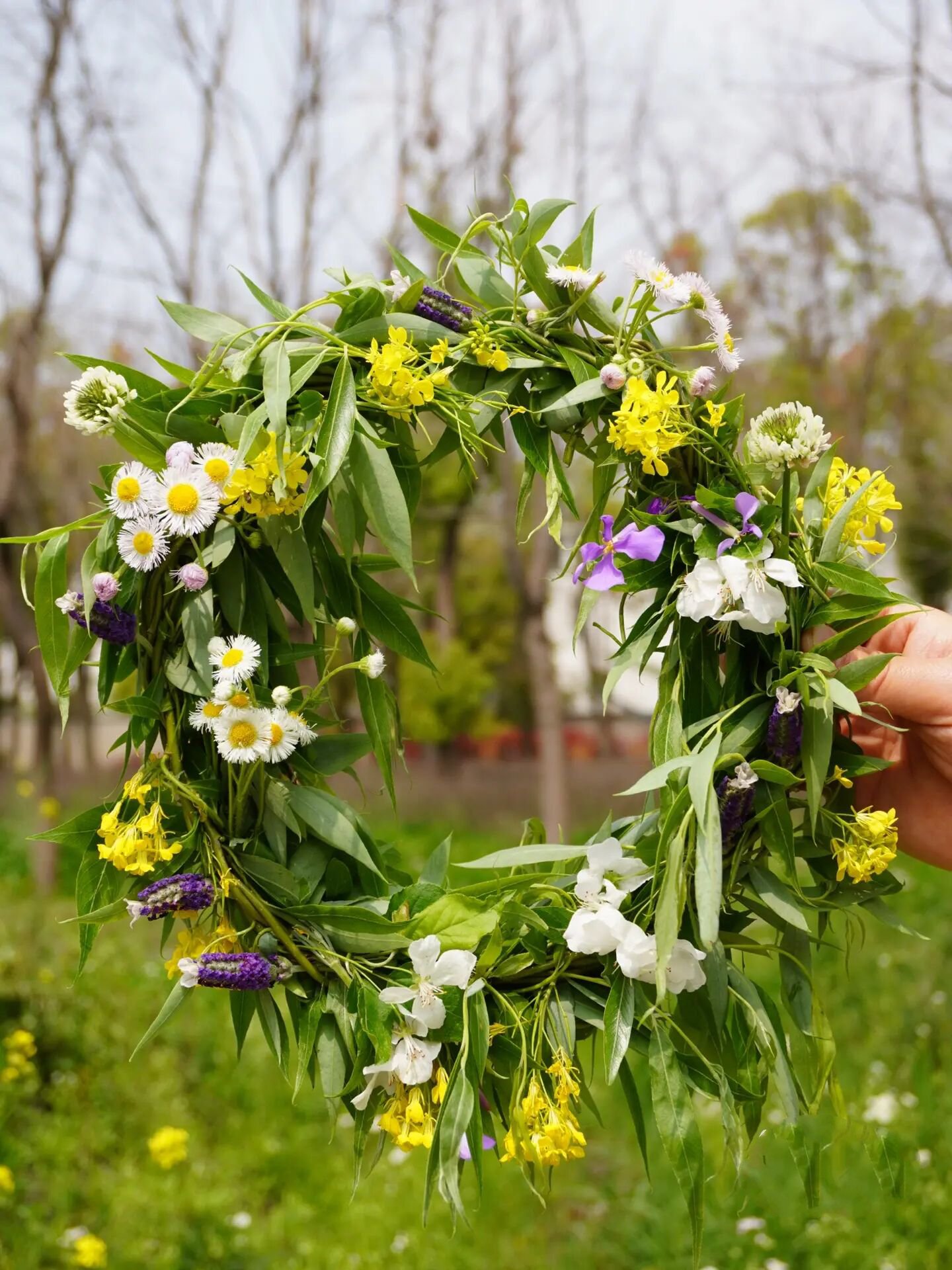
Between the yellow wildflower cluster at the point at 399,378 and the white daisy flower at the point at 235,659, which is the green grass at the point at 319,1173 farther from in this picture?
the yellow wildflower cluster at the point at 399,378

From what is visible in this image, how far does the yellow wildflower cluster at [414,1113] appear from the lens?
1.02 metres

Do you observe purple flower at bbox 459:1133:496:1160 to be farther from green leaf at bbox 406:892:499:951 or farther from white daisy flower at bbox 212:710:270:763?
white daisy flower at bbox 212:710:270:763

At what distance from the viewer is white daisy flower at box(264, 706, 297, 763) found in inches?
42.4

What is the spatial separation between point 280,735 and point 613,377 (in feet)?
1.63

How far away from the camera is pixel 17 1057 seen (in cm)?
279

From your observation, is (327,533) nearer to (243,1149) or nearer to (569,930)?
(569,930)

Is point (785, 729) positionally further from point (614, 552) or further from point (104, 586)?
point (104, 586)

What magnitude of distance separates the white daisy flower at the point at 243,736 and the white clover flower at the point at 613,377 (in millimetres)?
486

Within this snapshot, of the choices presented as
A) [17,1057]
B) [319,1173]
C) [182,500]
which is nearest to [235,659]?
[182,500]

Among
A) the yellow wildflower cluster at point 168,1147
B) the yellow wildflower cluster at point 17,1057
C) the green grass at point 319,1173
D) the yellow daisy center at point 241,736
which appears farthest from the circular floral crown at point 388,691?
the yellow wildflower cluster at point 17,1057

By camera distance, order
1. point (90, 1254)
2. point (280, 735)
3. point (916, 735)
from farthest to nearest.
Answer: point (90, 1254) → point (916, 735) → point (280, 735)

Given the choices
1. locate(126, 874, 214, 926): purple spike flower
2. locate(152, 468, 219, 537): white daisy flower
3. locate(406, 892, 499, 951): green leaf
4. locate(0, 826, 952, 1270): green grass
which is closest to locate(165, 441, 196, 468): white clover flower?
locate(152, 468, 219, 537): white daisy flower

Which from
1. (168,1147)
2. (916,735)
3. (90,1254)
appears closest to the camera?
(916,735)

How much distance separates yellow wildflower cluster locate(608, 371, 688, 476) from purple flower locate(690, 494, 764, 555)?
72 mm
